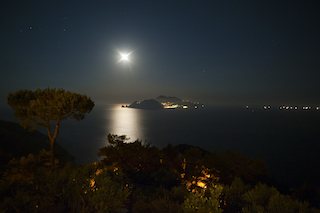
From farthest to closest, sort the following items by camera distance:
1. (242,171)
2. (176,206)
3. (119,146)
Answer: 1. (242,171)
2. (119,146)
3. (176,206)

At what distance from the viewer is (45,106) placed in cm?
1323

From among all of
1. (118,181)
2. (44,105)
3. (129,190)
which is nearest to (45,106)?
(44,105)

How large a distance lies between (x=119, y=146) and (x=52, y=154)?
6.73 metres

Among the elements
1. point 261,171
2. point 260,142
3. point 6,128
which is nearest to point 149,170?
point 261,171

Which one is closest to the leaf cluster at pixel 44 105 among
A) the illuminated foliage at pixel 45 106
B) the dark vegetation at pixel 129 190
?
the illuminated foliage at pixel 45 106

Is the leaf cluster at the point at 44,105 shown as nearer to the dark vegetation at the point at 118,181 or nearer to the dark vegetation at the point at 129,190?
the dark vegetation at the point at 118,181

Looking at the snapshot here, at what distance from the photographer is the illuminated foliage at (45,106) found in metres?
13.4

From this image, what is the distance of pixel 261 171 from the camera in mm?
23797

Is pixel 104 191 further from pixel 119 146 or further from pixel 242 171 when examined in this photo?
pixel 242 171

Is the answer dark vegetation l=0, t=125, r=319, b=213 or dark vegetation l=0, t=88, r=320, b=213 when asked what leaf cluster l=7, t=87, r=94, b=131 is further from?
dark vegetation l=0, t=125, r=319, b=213

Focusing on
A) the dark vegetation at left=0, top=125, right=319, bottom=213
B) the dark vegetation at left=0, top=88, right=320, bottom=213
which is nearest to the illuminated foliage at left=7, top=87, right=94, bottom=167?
the dark vegetation at left=0, top=88, right=320, bottom=213

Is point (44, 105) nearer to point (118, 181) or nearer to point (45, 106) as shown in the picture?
point (45, 106)

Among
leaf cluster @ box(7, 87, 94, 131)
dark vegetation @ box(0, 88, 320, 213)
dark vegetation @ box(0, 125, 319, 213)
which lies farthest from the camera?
leaf cluster @ box(7, 87, 94, 131)

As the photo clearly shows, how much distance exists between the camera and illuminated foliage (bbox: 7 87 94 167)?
13391 millimetres
